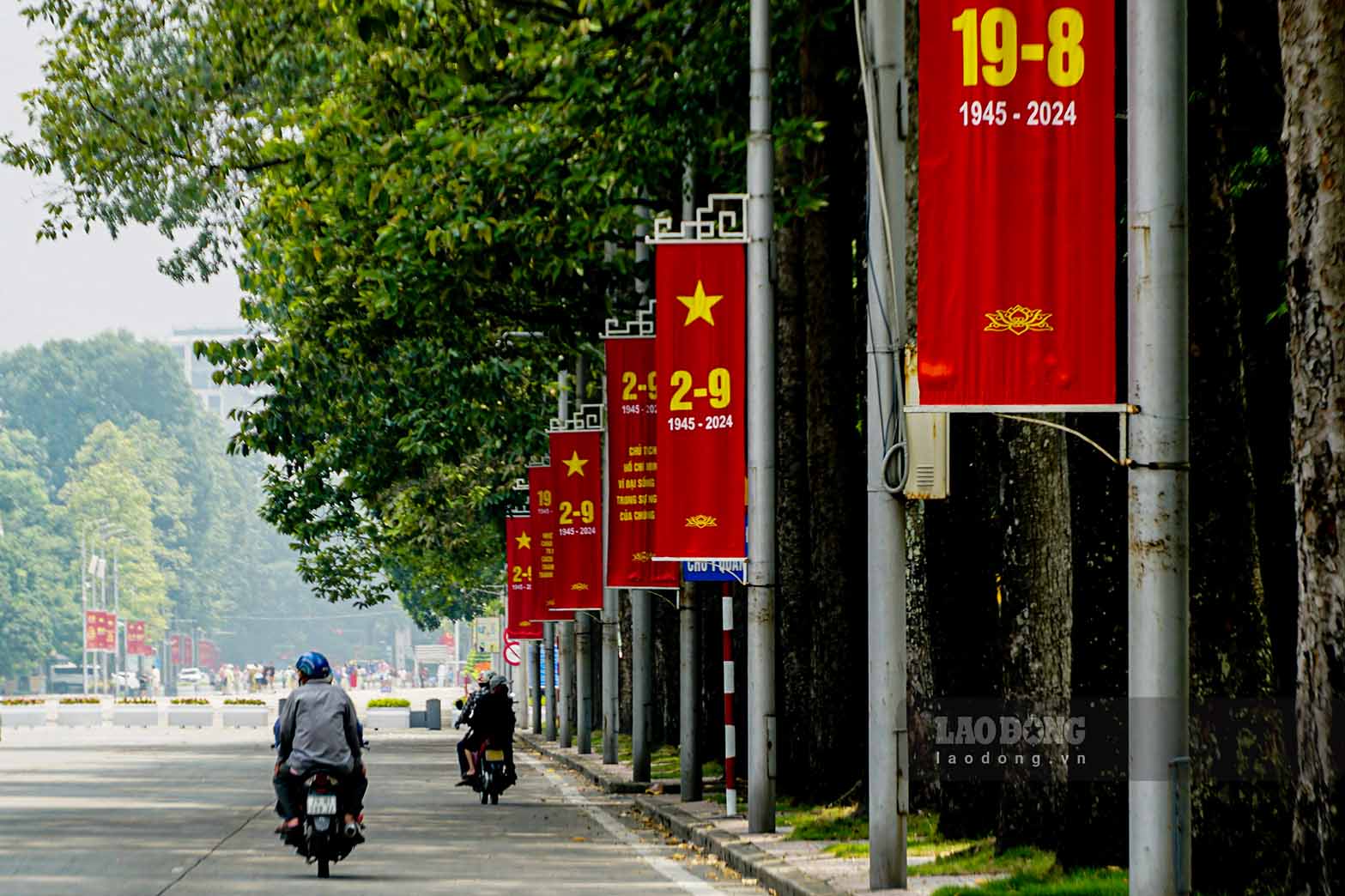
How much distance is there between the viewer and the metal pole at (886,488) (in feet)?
50.8

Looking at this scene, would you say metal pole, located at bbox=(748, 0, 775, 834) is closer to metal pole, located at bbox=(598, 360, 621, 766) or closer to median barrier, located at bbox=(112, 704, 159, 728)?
metal pole, located at bbox=(598, 360, 621, 766)

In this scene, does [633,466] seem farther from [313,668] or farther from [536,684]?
[536,684]

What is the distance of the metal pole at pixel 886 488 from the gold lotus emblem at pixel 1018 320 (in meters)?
4.11

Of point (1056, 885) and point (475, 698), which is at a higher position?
point (475, 698)

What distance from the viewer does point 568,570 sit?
1385 inches

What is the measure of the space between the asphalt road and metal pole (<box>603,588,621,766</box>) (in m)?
0.96

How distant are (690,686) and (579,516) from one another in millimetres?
8745

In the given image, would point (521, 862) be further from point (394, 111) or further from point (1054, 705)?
point (394, 111)

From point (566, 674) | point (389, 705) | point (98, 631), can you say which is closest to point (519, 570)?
point (566, 674)

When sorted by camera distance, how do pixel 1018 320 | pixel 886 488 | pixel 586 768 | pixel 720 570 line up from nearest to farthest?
pixel 1018 320, pixel 886 488, pixel 720 570, pixel 586 768

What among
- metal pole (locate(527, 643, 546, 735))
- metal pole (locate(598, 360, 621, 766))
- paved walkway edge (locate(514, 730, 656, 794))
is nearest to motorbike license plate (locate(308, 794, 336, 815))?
paved walkway edge (locate(514, 730, 656, 794))

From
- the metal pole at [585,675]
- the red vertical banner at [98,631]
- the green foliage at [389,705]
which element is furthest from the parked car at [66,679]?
the metal pole at [585,675]

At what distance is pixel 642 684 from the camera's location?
32375 mm

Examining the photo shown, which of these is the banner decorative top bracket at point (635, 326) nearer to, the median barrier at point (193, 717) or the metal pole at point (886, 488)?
the metal pole at point (886, 488)
